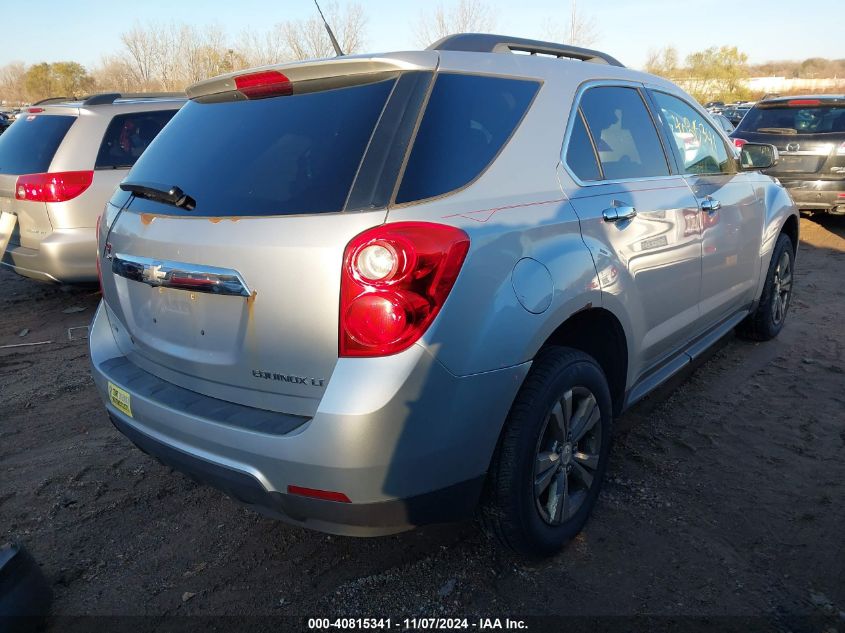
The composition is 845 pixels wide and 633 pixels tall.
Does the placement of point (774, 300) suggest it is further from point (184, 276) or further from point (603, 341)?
point (184, 276)

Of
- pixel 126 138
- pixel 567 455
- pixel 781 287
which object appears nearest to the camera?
pixel 567 455

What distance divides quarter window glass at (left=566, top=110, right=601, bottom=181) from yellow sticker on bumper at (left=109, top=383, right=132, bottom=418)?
6.04 feet

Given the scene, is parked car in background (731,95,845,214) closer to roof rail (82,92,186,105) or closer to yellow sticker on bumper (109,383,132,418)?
roof rail (82,92,186,105)

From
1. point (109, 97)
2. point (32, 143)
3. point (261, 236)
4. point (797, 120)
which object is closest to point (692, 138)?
point (261, 236)

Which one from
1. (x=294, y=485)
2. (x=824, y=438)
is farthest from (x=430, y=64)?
(x=824, y=438)

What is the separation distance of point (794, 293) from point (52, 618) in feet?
20.7

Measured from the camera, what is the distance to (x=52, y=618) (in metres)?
2.36

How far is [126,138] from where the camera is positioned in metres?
6.20

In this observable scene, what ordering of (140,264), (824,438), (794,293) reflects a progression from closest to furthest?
(140,264) → (824,438) → (794,293)

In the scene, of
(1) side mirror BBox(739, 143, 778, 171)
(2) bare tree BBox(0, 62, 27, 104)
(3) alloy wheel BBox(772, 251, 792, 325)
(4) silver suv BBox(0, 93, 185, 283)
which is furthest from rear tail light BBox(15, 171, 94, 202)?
(2) bare tree BBox(0, 62, 27, 104)

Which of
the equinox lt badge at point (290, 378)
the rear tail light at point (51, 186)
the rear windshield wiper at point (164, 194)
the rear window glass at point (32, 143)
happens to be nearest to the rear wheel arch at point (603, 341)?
the equinox lt badge at point (290, 378)

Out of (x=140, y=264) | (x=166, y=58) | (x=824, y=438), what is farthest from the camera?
(x=166, y=58)

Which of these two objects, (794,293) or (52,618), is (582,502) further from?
(794,293)

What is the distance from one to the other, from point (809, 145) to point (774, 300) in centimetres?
A: 496
